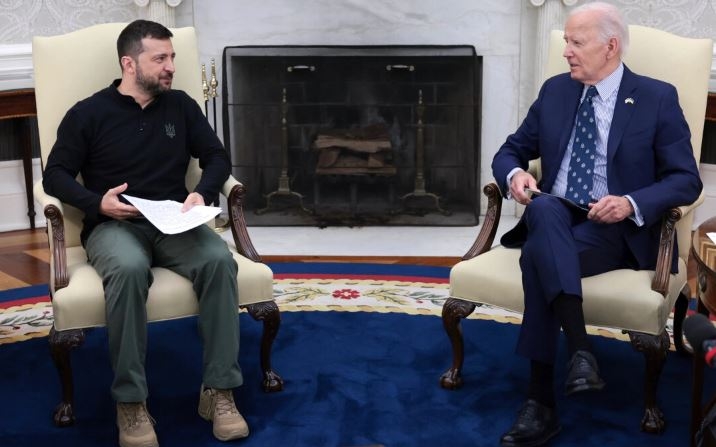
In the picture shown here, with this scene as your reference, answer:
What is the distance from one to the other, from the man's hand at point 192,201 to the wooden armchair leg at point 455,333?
0.84 metres

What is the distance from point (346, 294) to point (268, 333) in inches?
39.7

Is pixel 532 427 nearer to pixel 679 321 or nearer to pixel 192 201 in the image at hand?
pixel 679 321

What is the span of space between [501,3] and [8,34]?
2509mm

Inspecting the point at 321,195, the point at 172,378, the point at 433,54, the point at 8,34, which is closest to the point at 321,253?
the point at 321,195

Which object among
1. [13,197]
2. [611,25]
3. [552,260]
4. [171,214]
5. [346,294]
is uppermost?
[611,25]

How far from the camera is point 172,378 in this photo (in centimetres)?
338

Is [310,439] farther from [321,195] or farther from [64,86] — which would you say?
[321,195]

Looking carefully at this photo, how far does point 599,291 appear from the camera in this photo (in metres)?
2.89

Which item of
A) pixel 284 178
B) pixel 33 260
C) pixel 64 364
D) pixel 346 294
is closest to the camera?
pixel 64 364

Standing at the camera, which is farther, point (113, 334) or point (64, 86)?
point (64, 86)

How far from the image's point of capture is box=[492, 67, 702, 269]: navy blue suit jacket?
3006mm

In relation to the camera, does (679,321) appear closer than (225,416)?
No

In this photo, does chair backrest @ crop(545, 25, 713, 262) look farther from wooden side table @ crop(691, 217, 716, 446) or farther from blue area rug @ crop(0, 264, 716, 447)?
blue area rug @ crop(0, 264, 716, 447)

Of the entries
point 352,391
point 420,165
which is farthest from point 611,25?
point 420,165
